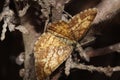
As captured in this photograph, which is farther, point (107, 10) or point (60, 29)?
point (107, 10)

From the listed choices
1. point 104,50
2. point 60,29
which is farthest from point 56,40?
point 104,50

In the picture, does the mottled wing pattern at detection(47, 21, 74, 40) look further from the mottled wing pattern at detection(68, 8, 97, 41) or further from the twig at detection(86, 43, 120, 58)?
the twig at detection(86, 43, 120, 58)

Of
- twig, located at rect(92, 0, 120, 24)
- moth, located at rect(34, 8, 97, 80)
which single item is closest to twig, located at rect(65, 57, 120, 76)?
moth, located at rect(34, 8, 97, 80)

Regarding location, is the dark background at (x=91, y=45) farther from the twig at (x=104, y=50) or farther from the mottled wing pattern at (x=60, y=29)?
the mottled wing pattern at (x=60, y=29)

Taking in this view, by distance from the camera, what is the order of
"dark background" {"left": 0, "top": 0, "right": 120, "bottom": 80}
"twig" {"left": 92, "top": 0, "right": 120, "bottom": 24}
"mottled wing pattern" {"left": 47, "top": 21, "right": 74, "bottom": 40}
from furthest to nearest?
"dark background" {"left": 0, "top": 0, "right": 120, "bottom": 80} < "twig" {"left": 92, "top": 0, "right": 120, "bottom": 24} < "mottled wing pattern" {"left": 47, "top": 21, "right": 74, "bottom": 40}

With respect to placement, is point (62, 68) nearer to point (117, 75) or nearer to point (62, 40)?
point (62, 40)

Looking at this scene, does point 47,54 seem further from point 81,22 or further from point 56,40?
point 81,22
